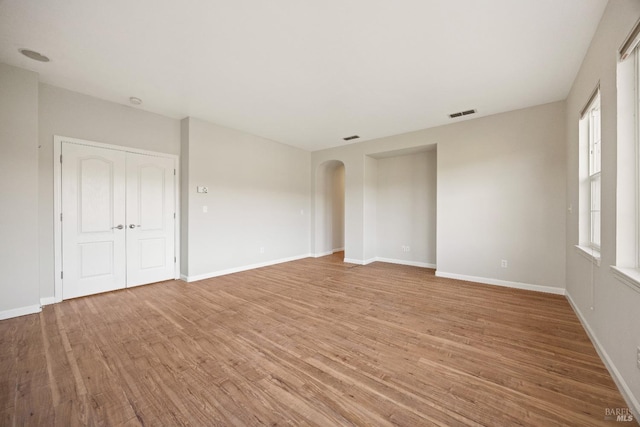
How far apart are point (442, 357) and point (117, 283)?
15.2ft

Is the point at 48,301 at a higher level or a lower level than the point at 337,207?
lower

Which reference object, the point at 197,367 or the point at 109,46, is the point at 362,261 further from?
the point at 109,46

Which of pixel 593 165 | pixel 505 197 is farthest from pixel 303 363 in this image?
pixel 505 197

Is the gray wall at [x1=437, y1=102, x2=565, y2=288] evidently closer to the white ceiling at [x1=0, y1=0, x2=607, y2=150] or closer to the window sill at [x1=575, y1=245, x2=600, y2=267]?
the white ceiling at [x1=0, y1=0, x2=607, y2=150]

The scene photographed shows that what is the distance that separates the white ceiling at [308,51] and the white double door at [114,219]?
995 millimetres

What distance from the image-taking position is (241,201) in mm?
5289

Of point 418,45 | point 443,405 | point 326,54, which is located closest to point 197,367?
point 443,405

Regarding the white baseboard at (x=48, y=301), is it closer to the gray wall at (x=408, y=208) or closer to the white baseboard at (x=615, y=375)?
the white baseboard at (x=615, y=375)

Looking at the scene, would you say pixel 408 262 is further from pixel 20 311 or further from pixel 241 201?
pixel 20 311

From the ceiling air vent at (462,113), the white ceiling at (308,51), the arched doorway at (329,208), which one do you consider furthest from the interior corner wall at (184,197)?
the ceiling air vent at (462,113)

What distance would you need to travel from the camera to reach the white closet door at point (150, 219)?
4.07 metres

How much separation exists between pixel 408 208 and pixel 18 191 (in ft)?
21.0

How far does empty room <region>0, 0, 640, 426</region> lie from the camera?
5.66 ft

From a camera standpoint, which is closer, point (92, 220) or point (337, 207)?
point (92, 220)
